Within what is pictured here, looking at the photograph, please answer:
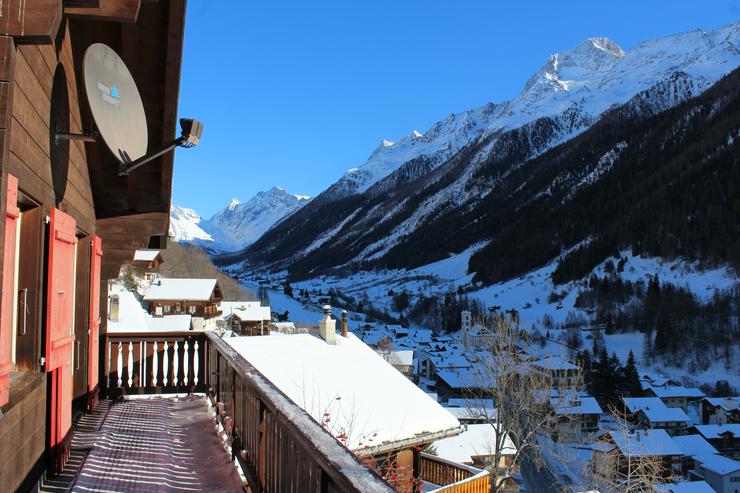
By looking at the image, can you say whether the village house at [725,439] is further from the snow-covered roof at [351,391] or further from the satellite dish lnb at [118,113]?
the satellite dish lnb at [118,113]

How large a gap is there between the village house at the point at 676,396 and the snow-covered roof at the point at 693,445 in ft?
46.1

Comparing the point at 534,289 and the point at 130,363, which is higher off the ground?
the point at 534,289

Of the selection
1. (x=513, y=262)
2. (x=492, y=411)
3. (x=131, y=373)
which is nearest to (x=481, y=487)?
(x=131, y=373)

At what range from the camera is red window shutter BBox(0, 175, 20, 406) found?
2.76 meters

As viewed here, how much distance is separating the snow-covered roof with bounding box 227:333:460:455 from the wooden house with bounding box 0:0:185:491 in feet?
16.8

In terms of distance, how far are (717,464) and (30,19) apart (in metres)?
47.9

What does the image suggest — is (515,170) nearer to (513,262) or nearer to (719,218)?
(513,262)

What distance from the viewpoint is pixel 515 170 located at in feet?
588

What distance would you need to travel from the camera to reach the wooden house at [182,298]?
41.6 meters

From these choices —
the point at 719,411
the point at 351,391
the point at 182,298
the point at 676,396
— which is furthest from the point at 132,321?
the point at 676,396

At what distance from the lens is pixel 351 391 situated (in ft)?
40.7

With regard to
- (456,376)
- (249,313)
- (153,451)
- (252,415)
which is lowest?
(456,376)

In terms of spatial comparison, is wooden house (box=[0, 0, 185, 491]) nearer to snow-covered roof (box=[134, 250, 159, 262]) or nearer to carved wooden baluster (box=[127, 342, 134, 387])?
carved wooden baluster (box=[127, 342, 134, 387])

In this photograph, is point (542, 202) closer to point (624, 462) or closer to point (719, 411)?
point (719, 411)
